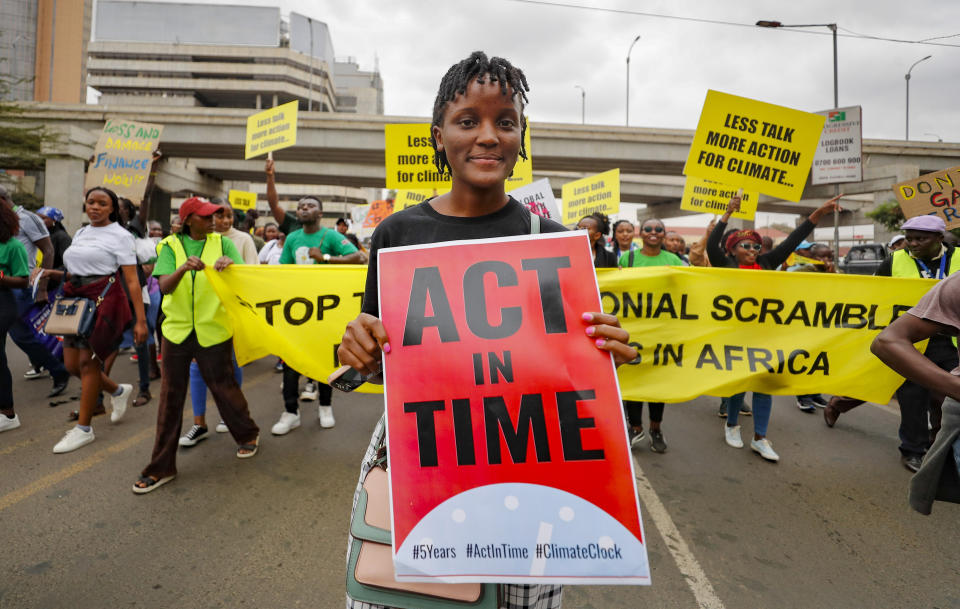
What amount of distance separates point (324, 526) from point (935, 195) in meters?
6.87

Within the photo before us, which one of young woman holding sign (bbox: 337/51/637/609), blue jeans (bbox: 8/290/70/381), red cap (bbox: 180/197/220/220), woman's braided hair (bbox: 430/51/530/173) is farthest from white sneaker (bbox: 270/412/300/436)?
woman's braided hair (bbox: 430/51/530/173)

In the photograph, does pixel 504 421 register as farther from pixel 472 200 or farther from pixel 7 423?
pixel 7 423

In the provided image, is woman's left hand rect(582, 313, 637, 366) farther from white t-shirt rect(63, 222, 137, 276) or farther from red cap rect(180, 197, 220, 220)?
white t-shirt rect(63, 222, 137, 276)

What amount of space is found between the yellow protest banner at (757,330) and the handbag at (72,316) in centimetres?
407

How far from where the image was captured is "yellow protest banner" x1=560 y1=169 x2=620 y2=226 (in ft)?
26.6

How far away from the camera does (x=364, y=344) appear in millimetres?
1241

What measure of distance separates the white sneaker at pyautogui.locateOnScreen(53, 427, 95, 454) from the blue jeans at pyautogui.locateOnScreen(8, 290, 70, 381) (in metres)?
1.91

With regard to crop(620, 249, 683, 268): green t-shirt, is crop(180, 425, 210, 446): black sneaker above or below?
below

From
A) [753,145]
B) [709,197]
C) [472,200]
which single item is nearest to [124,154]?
[709,197]

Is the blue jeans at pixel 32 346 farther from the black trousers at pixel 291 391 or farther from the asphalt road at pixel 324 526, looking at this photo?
the black trousers at pixel 291 391

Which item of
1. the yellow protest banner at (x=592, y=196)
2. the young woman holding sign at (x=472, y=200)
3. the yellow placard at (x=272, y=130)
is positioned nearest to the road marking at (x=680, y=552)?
the young woman holding sign at (x=472, y=200)

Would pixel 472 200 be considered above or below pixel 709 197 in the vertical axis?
below

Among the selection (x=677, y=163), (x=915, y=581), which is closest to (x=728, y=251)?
(x=915, y=581)

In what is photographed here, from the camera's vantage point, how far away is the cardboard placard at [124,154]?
812 cm
